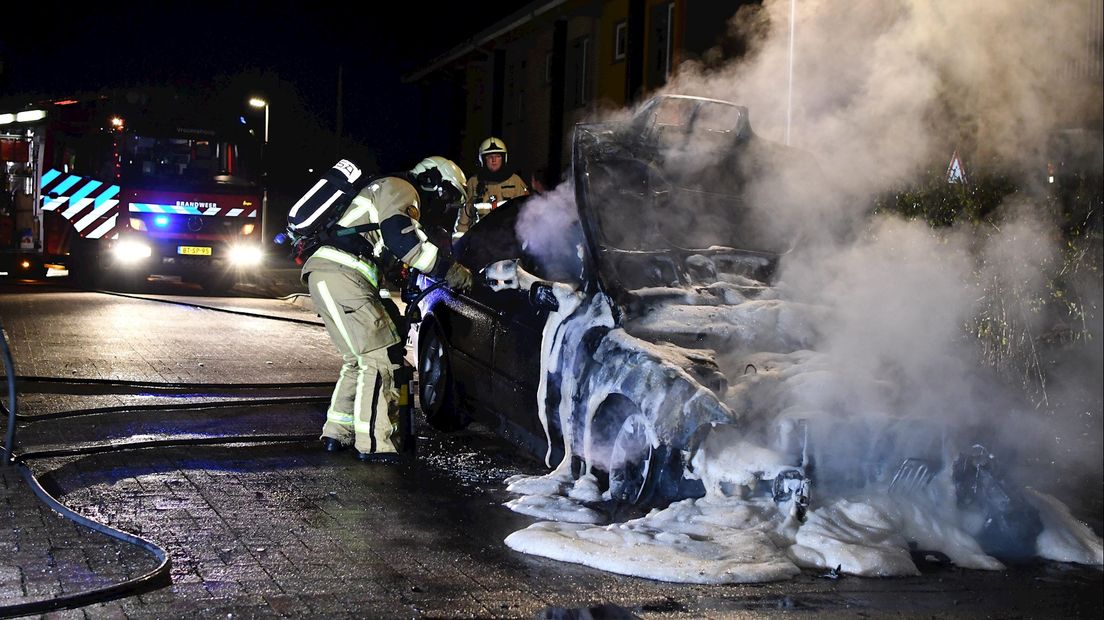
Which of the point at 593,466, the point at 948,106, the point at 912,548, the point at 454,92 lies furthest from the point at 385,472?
the point at 454,92

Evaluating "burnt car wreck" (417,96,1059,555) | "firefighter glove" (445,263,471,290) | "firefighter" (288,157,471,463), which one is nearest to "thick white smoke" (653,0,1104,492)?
"burnt car wreck" (417,96,1059,555)

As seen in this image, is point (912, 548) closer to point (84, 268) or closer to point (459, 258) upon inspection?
point (459, 258)

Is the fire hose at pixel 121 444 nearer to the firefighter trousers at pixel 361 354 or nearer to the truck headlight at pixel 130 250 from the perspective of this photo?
the firefighter trousers at pixel 361 354

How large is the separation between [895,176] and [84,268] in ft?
47.6

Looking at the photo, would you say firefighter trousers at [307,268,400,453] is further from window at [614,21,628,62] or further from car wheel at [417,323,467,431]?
window at [614,21,628,62]

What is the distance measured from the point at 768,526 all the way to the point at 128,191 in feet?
49.4

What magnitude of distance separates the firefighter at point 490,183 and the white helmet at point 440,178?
11.5 ft

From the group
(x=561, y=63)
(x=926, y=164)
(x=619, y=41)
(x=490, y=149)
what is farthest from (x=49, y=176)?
(x=926, y=164)

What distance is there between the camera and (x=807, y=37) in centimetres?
842

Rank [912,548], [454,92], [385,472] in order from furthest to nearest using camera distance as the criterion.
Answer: [454,92], [385,472], [912,548]

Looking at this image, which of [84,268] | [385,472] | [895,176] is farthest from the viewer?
[84,268]

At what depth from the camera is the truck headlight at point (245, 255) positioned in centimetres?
1872

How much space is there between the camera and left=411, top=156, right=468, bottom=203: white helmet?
295 inches

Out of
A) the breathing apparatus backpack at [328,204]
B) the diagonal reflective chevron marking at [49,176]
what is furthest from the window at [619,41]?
the breathing apparatus backpack at [328,204]
